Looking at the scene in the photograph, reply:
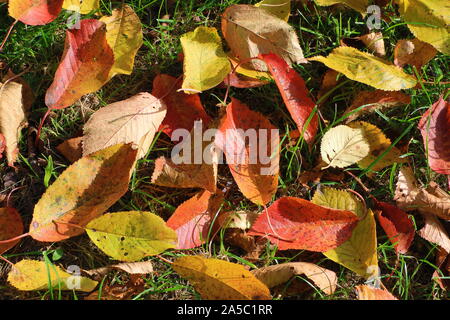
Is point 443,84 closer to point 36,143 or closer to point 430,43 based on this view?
point 430,43

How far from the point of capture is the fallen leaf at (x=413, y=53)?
1898 mm

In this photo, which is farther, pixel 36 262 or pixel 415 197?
pixel 415 197

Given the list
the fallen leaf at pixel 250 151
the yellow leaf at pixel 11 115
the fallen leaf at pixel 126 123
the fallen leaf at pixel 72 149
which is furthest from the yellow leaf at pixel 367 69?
the yellow leaf at pixel 11 115

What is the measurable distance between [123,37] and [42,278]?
778 millimetres

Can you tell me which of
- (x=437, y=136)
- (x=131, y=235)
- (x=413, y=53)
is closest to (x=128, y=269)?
(x=131, y=235)

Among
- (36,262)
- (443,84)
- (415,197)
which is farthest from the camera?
(443,84)

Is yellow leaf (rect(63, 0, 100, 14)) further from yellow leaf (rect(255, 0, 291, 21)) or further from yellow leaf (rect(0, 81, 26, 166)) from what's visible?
yellow leaf (rect(255, 0, 291, 21))

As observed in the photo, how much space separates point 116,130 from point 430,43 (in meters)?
1.03

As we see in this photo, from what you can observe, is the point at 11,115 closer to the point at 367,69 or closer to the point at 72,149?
the point at 72,149

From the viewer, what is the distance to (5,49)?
6.29 ft

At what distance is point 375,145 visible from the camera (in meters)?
1.80

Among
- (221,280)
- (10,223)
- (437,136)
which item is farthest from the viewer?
(437,136)

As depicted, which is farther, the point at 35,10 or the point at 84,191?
the point at 35,10
